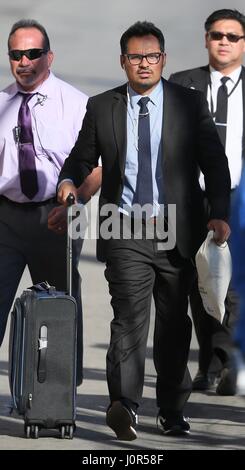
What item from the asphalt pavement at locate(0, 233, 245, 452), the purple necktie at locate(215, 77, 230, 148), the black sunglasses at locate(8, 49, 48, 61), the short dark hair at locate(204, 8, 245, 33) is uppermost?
the short dark hair at locate(204, 8, 245, 33)

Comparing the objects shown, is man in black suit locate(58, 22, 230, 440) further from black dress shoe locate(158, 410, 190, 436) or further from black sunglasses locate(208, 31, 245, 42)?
Result: black sunglasses locate(208, 31, 245, 42)

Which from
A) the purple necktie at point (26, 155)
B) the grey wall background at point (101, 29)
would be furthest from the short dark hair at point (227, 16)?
the grey wall background at point (101, 29)

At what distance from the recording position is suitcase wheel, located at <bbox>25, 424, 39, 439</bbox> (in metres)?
8.21

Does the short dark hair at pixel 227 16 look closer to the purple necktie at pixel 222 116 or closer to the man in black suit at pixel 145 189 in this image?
the purple necktie at pixel 222 116

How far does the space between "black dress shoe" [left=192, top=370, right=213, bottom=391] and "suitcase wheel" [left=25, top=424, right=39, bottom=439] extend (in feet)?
5.71

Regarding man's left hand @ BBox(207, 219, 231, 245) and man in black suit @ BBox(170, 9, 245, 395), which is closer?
man's left hand @ BBox(207, 219, 231, 245)

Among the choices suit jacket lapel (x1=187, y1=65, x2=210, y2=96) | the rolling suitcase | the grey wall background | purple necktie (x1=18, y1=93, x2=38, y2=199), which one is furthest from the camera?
the grey wall background

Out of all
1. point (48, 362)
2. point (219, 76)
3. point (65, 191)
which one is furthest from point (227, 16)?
point (48, 362)

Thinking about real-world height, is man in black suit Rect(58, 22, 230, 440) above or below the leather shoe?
above

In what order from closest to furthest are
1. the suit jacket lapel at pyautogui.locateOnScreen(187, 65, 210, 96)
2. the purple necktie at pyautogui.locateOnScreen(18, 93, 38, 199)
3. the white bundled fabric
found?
the white bundled fabric → the purple necktie at pyautogui.locateOnScreen(18, 93, 38, 199) → the suit jacket lapel at pyautogui.locateOnScreen(187, 65, 210, 96)

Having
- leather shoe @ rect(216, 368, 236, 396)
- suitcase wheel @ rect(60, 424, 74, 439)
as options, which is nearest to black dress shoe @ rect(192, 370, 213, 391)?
leather shoe @ rect(216, 368, 236, 396)

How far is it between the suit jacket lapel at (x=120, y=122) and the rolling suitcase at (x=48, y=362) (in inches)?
13.3

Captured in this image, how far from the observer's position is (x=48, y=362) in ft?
26.9

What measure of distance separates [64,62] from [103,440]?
18.3m
